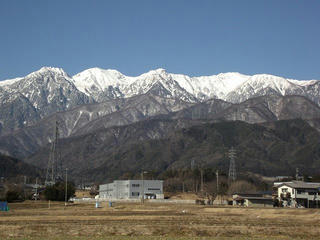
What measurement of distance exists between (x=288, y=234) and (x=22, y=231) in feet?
71.6

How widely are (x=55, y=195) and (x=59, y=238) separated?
10862 centimetres

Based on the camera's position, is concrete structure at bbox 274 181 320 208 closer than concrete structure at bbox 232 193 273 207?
No

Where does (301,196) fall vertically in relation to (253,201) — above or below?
above

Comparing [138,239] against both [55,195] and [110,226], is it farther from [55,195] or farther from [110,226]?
[55,195]

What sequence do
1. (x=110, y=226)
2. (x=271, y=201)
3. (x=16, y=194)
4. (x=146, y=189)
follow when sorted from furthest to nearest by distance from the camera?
(x=146, y=189) → (x=16, y=194) → (x=271, y=201) → (x=110, y=226)

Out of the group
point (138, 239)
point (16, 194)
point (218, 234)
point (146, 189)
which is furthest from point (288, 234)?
point (146, 189)

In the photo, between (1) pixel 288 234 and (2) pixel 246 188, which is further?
(2) pixel 246 188

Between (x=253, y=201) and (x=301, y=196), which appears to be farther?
(x=301, y=196)

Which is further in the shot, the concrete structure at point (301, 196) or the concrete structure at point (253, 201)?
the concrete structure at point (301, 196)

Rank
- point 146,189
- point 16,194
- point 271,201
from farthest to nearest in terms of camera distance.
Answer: point 146,189 < point 16,194 < point 271,201

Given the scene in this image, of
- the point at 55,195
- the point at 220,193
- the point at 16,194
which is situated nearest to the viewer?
the point at 16,194

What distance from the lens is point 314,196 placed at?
128m

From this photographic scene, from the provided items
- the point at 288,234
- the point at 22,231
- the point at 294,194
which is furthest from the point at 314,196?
the point at 22,231

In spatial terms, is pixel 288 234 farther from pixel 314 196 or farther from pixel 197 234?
pixel 314 196
